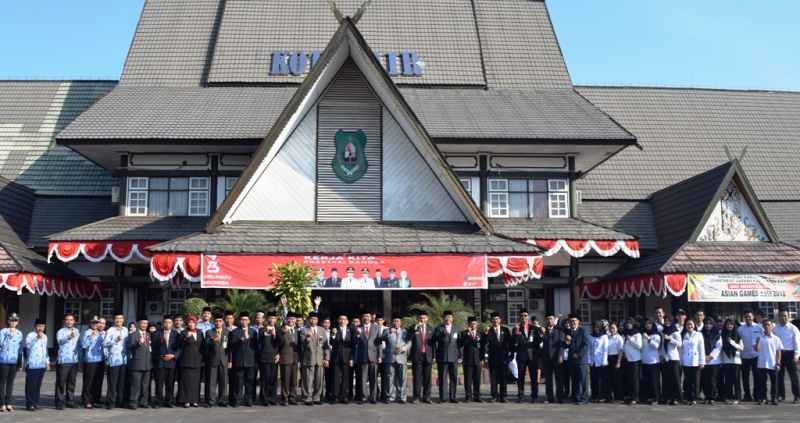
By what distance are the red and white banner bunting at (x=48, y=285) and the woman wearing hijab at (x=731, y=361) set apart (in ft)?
52.8

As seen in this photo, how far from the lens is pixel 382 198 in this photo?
68.1 ft

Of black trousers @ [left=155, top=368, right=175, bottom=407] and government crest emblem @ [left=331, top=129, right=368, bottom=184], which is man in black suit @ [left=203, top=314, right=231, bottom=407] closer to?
black trousers @ [left=155, top=368, right=175, bottom=407]

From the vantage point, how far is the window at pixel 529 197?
23.6m

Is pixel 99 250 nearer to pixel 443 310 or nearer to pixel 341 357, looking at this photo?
pixel 443 310

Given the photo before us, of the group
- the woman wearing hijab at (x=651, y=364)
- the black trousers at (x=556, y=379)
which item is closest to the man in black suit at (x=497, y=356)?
the black trousers at (x=556, y=379)

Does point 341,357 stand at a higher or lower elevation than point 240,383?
higher

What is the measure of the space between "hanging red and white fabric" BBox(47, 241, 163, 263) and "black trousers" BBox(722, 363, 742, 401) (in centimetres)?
1373

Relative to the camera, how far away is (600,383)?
15.3 meters

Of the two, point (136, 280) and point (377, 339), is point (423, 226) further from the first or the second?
point (136, 280)

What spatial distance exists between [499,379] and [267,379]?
14.0 feet

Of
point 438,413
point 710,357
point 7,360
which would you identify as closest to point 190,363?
point 7,360

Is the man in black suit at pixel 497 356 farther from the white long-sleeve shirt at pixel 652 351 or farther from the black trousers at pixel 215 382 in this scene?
the black trousers at pixel 215 382

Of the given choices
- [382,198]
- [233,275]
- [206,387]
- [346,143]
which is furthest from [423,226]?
[206,387]

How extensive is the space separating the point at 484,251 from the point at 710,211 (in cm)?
738
